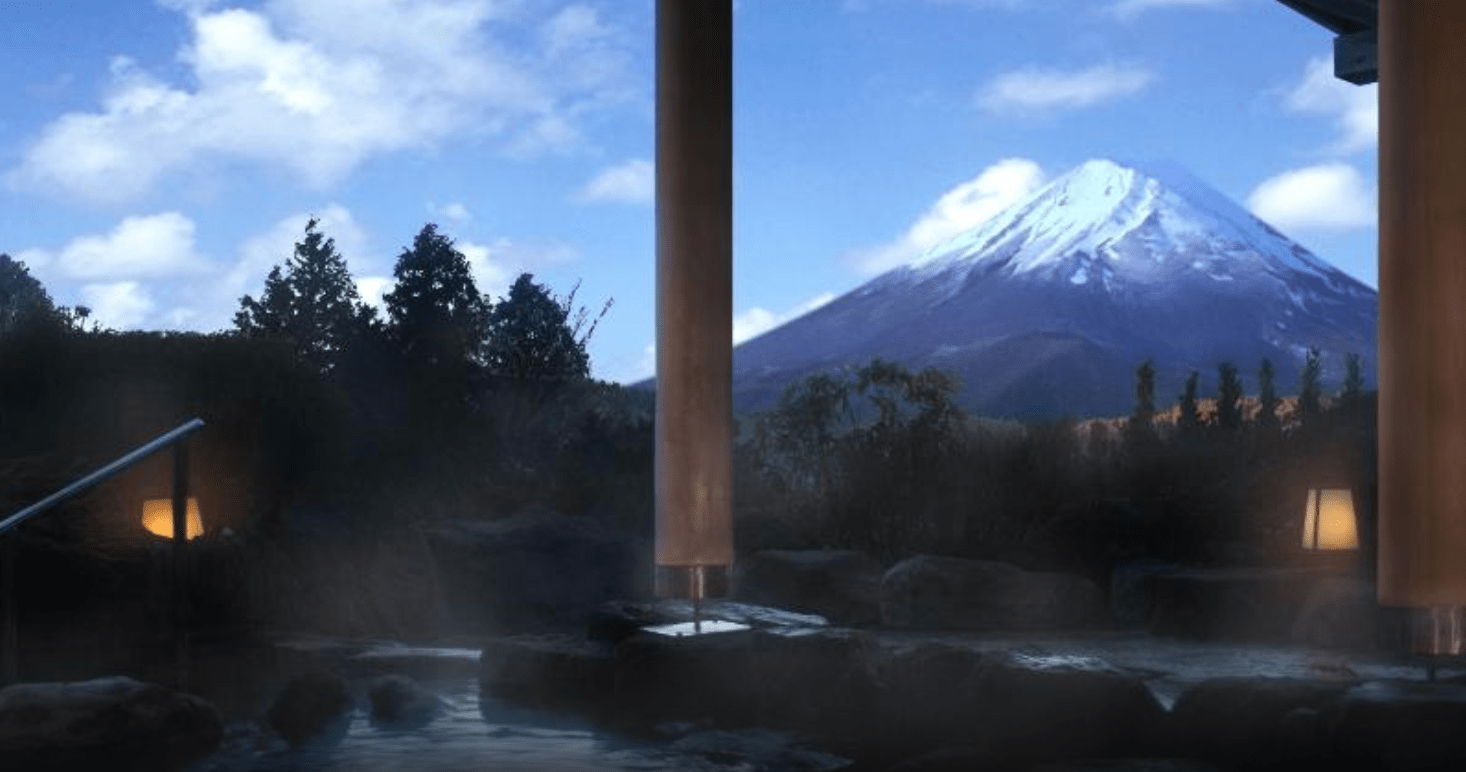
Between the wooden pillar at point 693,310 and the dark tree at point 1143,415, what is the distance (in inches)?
306

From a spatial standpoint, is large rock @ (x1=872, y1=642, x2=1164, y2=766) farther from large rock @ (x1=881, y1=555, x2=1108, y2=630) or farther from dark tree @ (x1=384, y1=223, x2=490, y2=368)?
dark tree @ (x1=384, y1=223, x2=490, y2=368)

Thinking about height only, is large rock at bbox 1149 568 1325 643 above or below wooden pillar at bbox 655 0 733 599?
below

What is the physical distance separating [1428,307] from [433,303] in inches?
789

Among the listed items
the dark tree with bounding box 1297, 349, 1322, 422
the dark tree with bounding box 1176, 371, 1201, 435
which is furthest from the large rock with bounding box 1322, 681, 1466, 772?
the dark tree with bounding box 1297, 349, 1322, 422

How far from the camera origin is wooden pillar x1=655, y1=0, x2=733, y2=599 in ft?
32.0

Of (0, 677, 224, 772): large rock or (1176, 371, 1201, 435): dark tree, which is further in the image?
(1176, 371, 1201, 435): dark tree

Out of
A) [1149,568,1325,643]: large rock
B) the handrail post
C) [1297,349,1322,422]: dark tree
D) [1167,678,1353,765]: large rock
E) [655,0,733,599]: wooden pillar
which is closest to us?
[1167,678,1353,765]: large rock

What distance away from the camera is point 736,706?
892 centimetres

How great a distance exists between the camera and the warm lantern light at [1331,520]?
12.2 meters

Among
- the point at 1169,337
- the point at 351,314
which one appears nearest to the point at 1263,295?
the point at 1169,337

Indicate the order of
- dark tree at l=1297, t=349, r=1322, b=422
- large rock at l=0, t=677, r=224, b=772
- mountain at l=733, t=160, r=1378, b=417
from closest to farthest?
large rock at l=0, t=677, r=224, b=772
dark tree at l=1297, t=349, r=1322, b=422
mountain at l=733, t=160, r=1378, b=417

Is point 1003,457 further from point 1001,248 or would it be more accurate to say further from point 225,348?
point 1001,248

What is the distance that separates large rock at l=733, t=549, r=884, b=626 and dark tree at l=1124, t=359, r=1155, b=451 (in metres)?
3.98

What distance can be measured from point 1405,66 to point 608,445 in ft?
51.5
